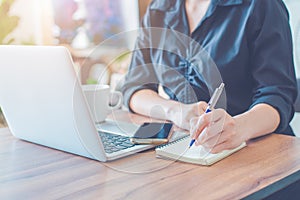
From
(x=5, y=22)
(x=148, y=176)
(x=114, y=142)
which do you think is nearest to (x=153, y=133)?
(x=114, y=142)

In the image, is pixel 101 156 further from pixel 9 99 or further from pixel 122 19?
pixel 122 19

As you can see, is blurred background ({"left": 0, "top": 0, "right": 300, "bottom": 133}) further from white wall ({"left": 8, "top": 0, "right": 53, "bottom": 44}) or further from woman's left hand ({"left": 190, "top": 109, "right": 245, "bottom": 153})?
woman's left hand ({"left": 190, "top": 109, "right": 245, "bottom": 153})

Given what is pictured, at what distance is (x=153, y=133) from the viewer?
88 cm

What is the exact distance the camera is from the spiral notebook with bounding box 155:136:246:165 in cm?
69

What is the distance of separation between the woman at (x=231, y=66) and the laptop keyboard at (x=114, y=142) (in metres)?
0.14

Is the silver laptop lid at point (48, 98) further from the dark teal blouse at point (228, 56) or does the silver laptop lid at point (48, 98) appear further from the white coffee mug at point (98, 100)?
the dark teal blouse at point (228, 56)

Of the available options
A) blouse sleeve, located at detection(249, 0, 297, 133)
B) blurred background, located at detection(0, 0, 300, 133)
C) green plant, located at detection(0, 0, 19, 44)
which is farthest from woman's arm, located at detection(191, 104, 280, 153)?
green plant, located at detection(0, 0, 19, 44)

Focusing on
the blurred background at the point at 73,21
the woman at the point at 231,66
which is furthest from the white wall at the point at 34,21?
the woman at the point at 231,66

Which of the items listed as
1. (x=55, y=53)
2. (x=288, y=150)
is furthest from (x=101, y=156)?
(x=288, y=150)

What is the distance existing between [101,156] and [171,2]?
0.69 metres

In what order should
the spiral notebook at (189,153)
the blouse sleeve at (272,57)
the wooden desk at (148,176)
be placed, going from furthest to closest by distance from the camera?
the blouse sleeve at (272,57) → the spiral notebook at (189,153) → the wooden desk at (148,176)

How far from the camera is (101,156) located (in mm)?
712

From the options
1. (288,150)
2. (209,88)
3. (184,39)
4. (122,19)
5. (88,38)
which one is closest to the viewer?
(288,150)

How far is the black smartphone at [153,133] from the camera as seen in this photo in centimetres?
82
